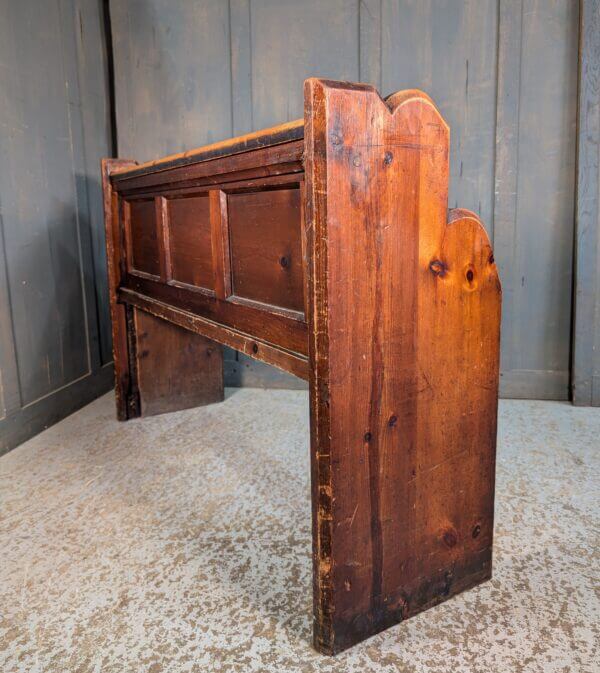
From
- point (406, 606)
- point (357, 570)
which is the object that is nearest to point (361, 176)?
point (357, 570)

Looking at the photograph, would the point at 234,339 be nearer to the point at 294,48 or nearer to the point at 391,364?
the point at 391,364

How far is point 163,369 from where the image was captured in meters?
2.38

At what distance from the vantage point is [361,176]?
0.94 m

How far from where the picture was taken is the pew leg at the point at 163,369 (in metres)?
2.29

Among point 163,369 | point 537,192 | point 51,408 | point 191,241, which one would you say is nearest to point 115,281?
point 163,369

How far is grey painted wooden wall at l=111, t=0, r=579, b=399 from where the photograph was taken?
233 centimetres

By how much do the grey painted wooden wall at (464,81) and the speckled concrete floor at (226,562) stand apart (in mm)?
597

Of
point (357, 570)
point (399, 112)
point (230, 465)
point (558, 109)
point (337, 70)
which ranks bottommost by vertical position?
point (230, 465)

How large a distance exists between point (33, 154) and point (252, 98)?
0.95 meters

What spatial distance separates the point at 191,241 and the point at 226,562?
84 cm

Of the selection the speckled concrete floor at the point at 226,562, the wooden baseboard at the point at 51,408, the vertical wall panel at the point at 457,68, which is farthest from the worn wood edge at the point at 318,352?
the vertical wall panel at the point at 457,68

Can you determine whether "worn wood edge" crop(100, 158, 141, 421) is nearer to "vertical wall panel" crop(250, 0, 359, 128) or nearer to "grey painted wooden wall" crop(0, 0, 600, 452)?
"grey painted wooden wall" crop(0, 0, 600, 452)

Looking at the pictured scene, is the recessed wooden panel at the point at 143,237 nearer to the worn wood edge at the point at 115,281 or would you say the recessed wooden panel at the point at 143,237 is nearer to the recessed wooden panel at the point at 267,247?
the worn wood edge at the point at 115,281

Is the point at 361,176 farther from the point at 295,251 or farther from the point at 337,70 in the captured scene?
the point at 337,70
